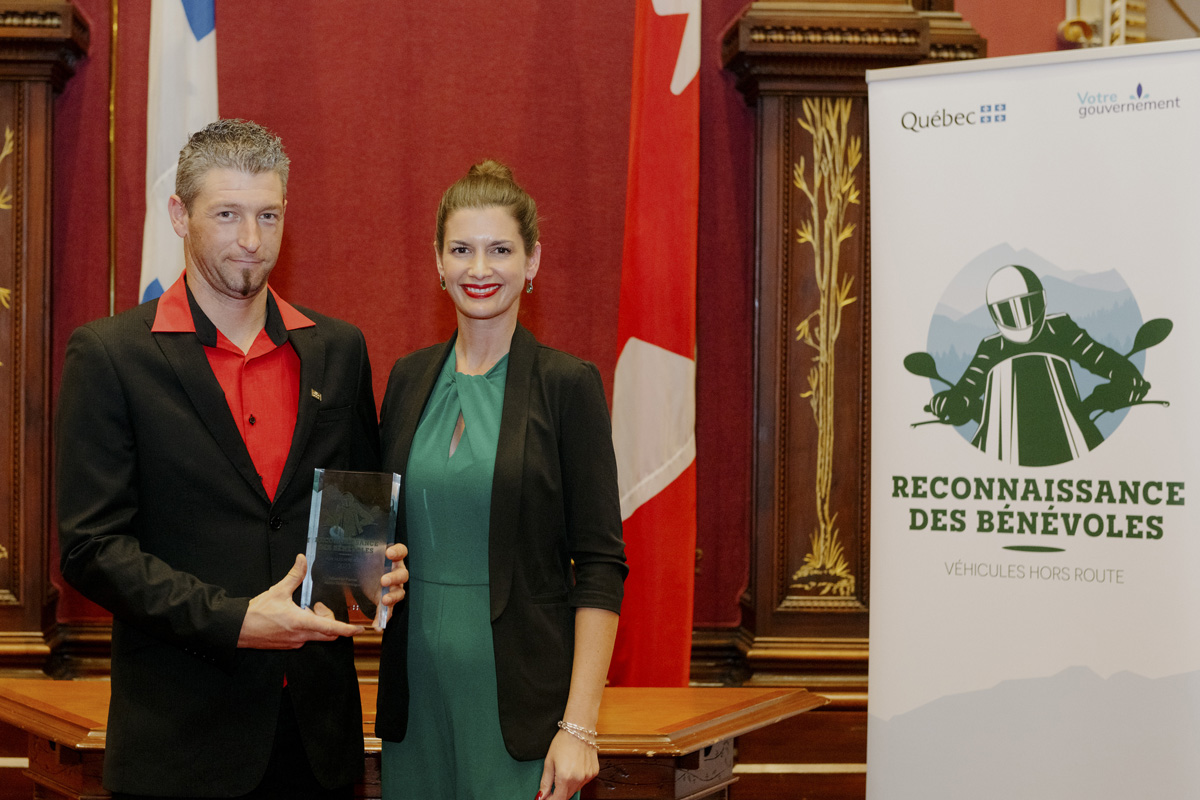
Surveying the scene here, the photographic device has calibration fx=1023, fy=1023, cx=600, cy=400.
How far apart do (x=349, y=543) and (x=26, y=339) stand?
2.45 meters

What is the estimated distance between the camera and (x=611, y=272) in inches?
144

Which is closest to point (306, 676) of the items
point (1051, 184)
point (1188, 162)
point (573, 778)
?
point (573, 778)

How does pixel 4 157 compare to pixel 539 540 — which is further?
pixel 4 157

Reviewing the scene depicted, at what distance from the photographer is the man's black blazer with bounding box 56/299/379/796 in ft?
4.94

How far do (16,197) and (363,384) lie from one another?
2289 millimetres

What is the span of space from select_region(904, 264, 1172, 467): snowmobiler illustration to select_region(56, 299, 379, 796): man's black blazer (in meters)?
1.50

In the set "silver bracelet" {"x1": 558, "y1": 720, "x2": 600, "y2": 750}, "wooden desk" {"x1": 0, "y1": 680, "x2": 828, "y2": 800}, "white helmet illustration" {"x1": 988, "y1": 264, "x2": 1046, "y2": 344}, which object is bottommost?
"wooden desk" {"x1": 0, "y1": 680, "x2": 828, "y2": 800}

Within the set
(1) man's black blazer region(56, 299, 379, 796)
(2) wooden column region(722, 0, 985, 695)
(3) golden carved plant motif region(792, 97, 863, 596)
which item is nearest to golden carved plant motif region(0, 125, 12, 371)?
(1) man's black blazer region(56, 299, 379, 796)

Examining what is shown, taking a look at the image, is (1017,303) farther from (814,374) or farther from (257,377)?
(257,377)

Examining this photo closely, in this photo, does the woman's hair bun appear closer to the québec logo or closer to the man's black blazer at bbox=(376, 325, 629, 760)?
the man's black blazer at bbox=(376, 325, 629, 760)

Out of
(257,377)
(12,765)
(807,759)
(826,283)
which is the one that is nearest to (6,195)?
(12,765)

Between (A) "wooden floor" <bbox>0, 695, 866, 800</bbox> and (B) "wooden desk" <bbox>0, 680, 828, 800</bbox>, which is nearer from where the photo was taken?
(B) "wooden desk" <bbox>0, 680, 828, 800</bbox>

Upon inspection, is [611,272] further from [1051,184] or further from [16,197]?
[16,197]

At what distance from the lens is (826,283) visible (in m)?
3.46
